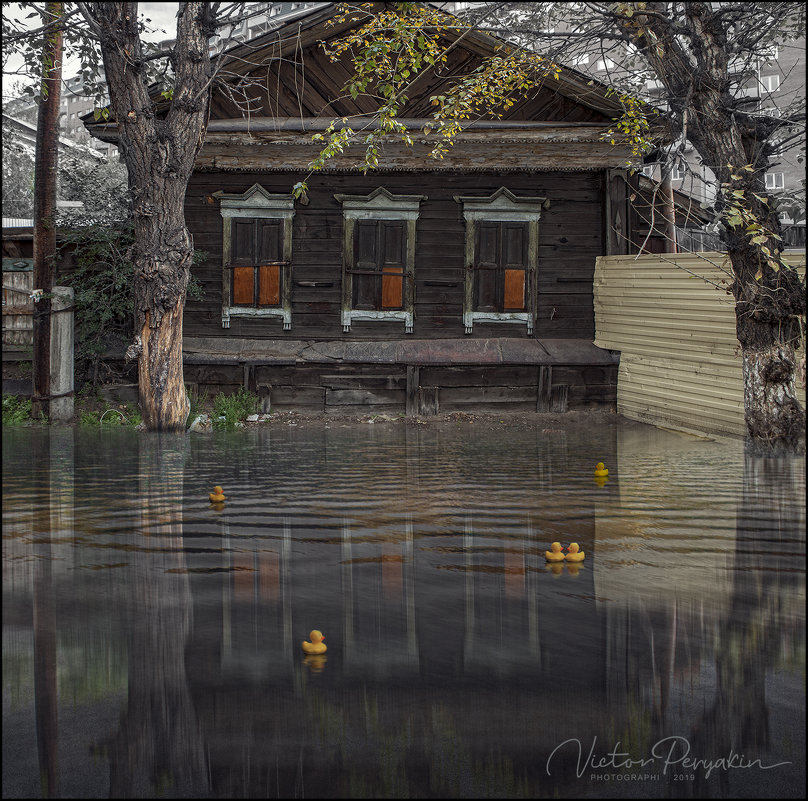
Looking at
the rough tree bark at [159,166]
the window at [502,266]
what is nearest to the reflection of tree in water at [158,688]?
the rough tree bark at [159,166]

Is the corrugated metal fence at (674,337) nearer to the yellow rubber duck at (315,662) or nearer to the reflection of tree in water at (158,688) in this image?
Answer: the reflection of tree in water at (158,688)

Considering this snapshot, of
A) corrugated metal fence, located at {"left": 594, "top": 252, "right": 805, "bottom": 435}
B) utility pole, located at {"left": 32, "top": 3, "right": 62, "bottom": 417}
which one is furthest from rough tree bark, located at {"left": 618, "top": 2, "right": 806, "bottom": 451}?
utility pole, located at {"left": 32, "top": 3, "right": 62, "bottom": 417}

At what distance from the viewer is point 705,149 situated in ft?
30.0

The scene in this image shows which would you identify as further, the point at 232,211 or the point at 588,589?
the point at 232,211

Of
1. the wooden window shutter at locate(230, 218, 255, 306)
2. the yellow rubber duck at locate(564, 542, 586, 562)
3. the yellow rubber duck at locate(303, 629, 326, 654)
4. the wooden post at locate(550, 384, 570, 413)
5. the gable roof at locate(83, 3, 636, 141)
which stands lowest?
the yellow rubber duck at locate(303, 629, 326, 654)

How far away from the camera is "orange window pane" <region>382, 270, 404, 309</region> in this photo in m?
14.8

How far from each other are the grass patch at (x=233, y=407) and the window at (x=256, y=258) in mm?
1589

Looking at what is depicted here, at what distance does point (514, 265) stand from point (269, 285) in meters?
4.37

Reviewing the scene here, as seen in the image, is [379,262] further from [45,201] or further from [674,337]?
[45,201]

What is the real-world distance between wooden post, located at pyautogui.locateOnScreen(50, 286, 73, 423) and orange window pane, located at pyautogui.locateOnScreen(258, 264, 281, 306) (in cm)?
322

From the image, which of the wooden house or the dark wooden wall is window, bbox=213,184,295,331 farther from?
the dark wooden wall

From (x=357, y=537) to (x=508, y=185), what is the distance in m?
10.1

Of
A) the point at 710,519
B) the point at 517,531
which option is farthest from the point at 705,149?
the point at 517,531

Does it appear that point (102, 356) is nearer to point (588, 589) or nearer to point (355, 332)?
point (355, 332)
